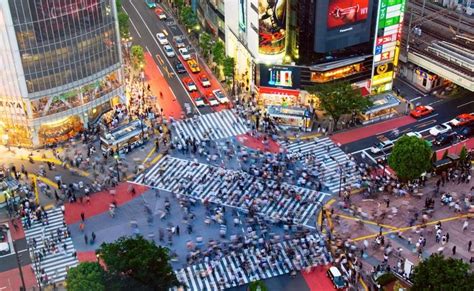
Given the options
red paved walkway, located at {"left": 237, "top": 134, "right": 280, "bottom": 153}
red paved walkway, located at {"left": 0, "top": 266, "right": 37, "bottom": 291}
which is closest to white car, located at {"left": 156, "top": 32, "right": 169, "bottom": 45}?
red paved walkway, located at {"left": 237, "top": 134, "right": 280, "bottom": 153}

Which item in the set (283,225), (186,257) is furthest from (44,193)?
(283,225)

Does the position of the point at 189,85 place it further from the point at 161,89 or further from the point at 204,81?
the point at 161,89

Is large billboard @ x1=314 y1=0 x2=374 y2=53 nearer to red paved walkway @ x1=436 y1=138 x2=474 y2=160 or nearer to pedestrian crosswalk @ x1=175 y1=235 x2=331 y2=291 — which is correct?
red paved walkway @ x1=436 y1=138 x2=474 y2=160

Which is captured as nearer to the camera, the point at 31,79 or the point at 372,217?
the point at 372,217

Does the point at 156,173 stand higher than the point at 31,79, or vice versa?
the point at 31,79

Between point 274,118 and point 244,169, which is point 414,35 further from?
point 244,169

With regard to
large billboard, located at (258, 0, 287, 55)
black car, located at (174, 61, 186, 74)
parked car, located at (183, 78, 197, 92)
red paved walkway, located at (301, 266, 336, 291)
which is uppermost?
large billboard, located at (258, 0, 287, 55)

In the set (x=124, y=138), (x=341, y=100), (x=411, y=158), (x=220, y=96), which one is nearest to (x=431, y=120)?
(x=341, y=100)
